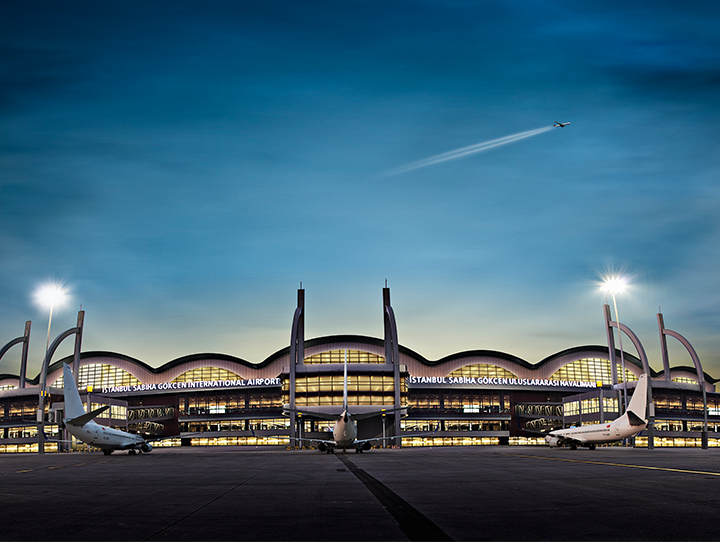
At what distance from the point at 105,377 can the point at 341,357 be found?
60303 millimetres

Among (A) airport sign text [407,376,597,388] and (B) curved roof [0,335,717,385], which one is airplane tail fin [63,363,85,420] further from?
(B) curved roof [0,335,717,385]

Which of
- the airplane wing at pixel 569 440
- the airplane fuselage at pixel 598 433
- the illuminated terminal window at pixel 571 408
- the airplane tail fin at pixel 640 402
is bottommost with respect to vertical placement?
the illuminated terminal window at pixel 571 408

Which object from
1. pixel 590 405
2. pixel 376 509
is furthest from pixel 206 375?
pixel 376 509

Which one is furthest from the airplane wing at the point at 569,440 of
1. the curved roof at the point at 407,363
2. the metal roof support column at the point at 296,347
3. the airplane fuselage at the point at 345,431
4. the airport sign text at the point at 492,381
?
the curved roof at the point at 407,363

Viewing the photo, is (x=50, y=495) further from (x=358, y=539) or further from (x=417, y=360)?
(x=417, y=360)

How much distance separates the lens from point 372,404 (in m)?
105

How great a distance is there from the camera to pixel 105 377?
135875mm

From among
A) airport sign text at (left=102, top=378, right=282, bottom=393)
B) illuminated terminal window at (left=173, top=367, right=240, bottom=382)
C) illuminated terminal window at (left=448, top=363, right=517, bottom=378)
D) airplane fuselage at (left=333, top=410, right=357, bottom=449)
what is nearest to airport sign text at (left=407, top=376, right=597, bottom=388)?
illuminated terminal window at (left=448, top=363, right=517, bottom=378)

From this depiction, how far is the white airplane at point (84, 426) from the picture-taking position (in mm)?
48338

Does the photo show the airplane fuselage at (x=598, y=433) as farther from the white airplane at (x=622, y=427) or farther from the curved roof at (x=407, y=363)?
the curved roof at (x=407, y=363)

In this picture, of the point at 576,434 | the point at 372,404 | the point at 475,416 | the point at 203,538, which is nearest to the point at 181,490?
the point at 203,538

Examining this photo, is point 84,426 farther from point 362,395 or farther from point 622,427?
point 362,395

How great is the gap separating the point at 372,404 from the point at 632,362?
71733 mm

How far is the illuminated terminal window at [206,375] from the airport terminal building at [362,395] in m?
0.24
